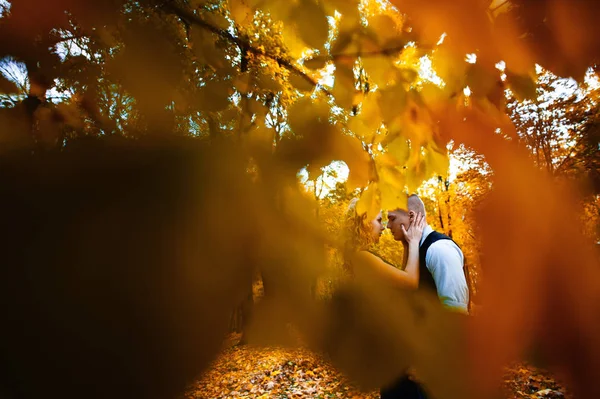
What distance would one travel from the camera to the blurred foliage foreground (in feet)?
1.24

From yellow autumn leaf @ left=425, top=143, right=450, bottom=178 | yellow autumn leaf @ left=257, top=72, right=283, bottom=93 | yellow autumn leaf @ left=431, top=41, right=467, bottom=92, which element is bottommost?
yellow autumn leaf @ left=425, top=143, right=450, bottom=178

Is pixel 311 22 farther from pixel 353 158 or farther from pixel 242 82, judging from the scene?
pixel 242 82

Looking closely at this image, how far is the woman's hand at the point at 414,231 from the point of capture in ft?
3.82

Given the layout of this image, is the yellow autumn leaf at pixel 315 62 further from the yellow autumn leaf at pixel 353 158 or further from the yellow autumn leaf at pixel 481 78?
the yellow autumn leaf at pixel 481 78

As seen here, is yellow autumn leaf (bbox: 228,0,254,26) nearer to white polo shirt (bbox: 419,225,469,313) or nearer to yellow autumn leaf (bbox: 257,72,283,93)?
yellow autumn leaf (bbox: 257,72,283,93)

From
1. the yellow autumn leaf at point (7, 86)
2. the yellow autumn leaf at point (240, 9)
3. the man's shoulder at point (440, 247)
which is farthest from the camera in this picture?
the man's shoulder at point (440, 247)

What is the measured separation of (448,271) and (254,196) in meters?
1.32

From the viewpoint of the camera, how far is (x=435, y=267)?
154 centimetres

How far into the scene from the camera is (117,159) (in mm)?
452

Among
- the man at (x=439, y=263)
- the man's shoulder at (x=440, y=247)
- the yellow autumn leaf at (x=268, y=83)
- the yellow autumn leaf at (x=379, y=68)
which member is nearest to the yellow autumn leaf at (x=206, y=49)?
the yellow autumn leaf at (x=268, y=83)

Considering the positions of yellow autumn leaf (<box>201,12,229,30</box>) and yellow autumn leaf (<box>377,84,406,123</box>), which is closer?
yellow autumn leaf (<box>377,84,406,123</box>)

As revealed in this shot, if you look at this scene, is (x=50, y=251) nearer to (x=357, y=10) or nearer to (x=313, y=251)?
(x=313, y=251)

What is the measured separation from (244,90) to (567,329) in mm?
1222

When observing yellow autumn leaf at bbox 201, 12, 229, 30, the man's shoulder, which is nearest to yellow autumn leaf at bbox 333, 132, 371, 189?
yellow autumn leaf at bbox 201, 12, 229, 30
